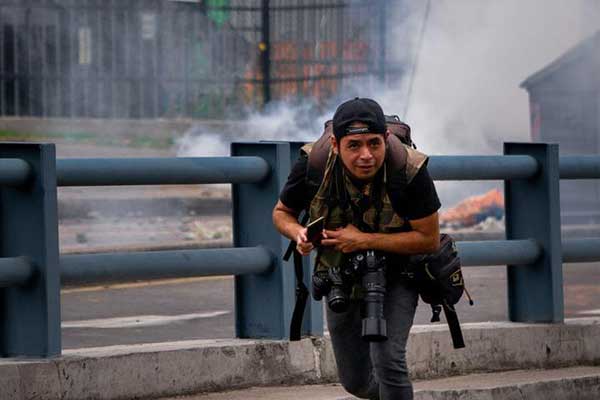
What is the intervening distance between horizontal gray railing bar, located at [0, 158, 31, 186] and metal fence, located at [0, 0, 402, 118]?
19.2 m

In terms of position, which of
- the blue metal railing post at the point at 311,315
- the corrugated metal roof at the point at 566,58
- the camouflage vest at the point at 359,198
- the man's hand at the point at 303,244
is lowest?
the blue metal railing post at the point at 311,315

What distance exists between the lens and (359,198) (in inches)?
243

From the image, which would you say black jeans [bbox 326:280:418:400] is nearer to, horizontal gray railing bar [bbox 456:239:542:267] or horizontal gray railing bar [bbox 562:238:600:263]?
horizontal gray railing bar [bbox 456:239:542:267]

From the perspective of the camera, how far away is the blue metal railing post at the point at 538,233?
340 inches

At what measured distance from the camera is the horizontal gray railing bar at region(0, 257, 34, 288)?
696cm

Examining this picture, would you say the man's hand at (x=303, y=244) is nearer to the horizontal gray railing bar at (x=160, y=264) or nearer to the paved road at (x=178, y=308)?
the horizontal gray railing bar at (x=160, y=264)

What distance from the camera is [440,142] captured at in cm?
2811

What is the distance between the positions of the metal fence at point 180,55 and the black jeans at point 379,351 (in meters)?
20.1

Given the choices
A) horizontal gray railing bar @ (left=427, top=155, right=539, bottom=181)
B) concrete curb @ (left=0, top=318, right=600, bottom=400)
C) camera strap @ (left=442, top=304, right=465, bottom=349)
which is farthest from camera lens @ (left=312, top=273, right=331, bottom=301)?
horizontal gray railing bar @ (left=427, top=155, right=539, bottom=181)

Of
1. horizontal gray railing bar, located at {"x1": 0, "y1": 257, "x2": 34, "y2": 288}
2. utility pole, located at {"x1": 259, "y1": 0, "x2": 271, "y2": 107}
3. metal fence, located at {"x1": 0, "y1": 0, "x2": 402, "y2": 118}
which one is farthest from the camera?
utility pole, located at {"x1": 259, "y1": 0, "x2": 271, "y2": 107}

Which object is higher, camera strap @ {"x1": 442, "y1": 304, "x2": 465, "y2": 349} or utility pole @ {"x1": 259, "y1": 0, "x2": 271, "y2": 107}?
utility pole @ {"x1": 259, "y1": 0, "x2": 271, "y2": 107}

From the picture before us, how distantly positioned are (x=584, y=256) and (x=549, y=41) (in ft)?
72.7

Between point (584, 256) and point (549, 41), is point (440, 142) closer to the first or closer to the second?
point (549, 41)

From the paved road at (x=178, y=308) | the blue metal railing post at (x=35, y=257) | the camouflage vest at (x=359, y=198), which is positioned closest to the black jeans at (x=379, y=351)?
the camouflage vest at (x=359, y=198)
